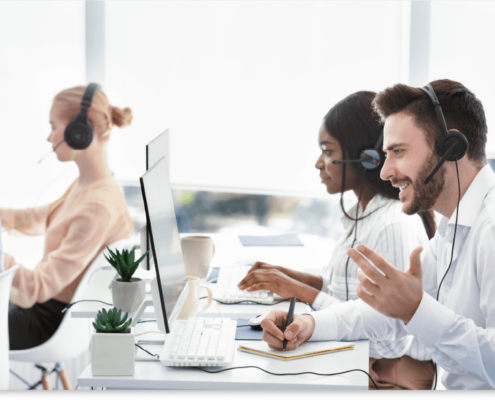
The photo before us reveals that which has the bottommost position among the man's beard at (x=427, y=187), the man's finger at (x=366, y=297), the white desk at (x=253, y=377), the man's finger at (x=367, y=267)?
the white desk at (x=253, y=377)

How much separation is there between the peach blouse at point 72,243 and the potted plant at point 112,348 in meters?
1.05

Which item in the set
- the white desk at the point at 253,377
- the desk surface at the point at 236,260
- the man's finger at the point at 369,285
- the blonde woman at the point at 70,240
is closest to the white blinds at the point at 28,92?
the blonde woman at the point at 70,240

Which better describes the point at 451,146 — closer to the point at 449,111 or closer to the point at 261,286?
the point at 449,111

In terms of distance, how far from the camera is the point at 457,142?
42.7 inches

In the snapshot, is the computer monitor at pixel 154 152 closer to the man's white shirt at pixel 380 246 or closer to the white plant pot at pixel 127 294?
the white plant pot at pixel 127 294

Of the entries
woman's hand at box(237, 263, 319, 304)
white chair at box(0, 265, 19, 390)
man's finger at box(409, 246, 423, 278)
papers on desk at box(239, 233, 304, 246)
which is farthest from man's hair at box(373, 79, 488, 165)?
white chair at box(0, 265, 19, 390)

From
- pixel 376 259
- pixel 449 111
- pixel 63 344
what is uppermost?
pixel 449 111

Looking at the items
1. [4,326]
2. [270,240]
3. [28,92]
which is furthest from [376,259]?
[28,92]

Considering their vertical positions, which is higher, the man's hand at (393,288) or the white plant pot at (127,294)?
the man's hand at (393,288)

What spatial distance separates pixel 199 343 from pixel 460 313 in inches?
22.4

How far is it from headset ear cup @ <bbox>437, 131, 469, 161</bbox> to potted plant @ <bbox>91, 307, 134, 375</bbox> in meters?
0.76

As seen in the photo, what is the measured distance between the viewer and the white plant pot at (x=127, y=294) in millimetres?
1178

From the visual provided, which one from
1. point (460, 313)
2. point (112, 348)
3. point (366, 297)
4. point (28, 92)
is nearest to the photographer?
point (112, 348)
